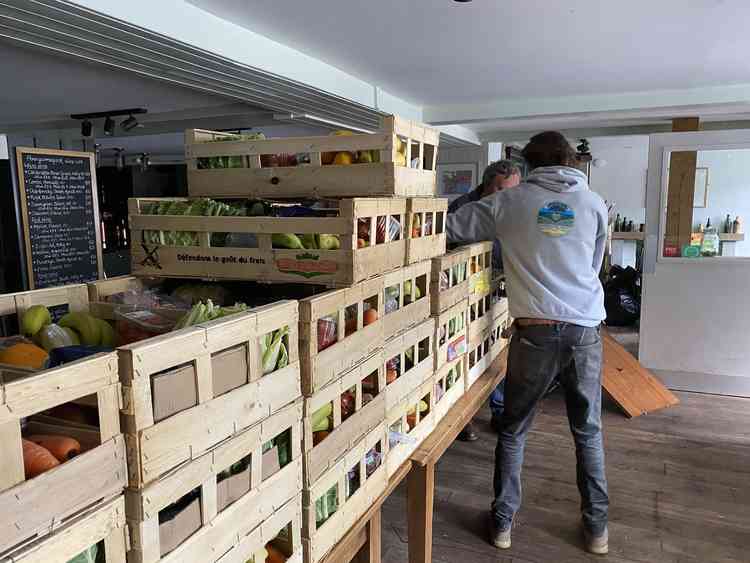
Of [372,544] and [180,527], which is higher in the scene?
[180,527]

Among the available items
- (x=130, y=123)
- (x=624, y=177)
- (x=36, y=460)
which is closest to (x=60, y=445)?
(x=36, y=460)

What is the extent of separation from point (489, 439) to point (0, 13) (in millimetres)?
3354

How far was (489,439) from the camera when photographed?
3752 mm

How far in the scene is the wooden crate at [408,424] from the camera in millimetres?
1778

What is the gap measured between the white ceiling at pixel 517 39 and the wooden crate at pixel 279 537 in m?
2.28

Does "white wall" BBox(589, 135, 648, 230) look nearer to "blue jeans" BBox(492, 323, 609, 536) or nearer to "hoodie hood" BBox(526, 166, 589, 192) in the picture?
"hoodie hood" BBox(526, 166, 589, 192)

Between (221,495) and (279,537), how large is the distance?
29 cm

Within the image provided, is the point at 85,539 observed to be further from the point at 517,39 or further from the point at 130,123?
the point at 130,123

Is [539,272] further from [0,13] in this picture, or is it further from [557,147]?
[0,13]

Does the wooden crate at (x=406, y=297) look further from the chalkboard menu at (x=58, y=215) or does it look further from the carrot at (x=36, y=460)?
the chalkboard menu at (x=58, y=215)

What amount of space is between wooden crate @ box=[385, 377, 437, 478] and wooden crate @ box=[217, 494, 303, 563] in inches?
19.1

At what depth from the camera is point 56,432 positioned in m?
0.87

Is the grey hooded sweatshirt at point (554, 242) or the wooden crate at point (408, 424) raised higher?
the grey hooded sweatshirt at point (554, 242)

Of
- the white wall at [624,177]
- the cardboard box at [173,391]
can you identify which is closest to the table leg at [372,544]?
the cardboard box at [173,391]
